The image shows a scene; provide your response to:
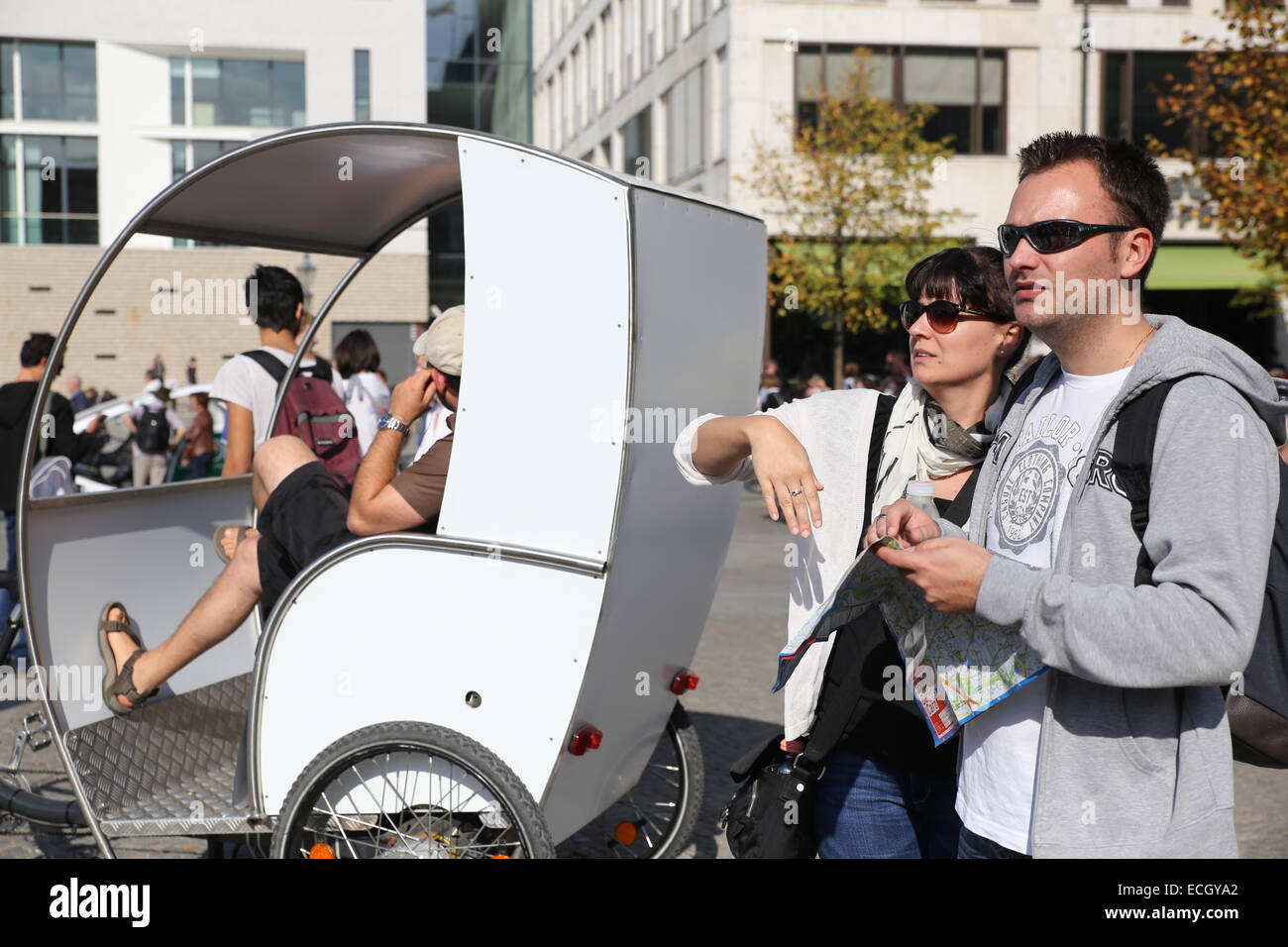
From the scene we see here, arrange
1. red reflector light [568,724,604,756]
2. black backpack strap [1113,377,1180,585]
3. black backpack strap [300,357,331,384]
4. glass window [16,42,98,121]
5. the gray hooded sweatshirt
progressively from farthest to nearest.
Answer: glass window [16,42,98,121] < black backpack strap [300,357,331,384] < red reflector light [568,724,604,756] < black backpack strap [1113,377,1180,585] < the gray hooded sweatshirt

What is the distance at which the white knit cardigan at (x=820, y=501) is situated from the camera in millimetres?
2441

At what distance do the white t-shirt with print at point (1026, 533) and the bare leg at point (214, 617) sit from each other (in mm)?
2873

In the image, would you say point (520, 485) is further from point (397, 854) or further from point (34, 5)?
point (34, 5)

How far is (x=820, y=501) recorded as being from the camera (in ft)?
8.05

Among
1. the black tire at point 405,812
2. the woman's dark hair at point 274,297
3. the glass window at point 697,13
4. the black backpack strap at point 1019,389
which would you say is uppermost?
the glass window at point 697,13

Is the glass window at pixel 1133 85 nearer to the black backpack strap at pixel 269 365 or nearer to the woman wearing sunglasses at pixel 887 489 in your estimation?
the black backpack strap at pixel 269 365

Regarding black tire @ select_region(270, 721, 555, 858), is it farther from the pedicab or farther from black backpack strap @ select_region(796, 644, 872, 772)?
black backpack strap @ select_region(796, 644, 872, 772)

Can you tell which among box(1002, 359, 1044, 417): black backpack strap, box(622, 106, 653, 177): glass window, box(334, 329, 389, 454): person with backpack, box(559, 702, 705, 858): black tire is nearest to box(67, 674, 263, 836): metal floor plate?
box(559, 702, 705, 858): black tire

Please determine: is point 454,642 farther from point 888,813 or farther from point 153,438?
A: point 153,438

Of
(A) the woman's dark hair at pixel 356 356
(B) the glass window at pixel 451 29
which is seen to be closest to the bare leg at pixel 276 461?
(A) the woman's dark hair at pixel 356 356

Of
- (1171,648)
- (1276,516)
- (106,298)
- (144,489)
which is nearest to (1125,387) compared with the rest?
(1276,516)

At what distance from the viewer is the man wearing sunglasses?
164cm

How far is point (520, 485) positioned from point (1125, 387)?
167 cm

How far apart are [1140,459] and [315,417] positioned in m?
4.60
